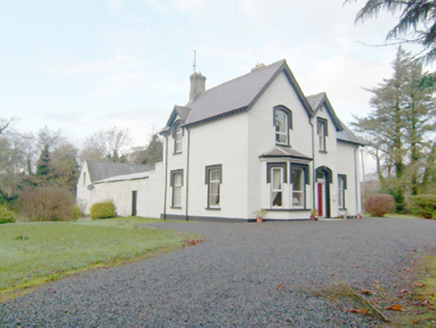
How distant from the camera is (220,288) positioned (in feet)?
17.0

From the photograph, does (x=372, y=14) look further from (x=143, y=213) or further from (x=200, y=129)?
(x=143, y=213)

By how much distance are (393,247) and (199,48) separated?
20467 mm

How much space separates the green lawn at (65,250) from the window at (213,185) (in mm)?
6018

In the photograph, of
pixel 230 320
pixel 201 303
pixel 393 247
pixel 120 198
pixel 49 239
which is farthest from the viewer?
pixel 120 198

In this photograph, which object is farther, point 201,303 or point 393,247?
point 393,247

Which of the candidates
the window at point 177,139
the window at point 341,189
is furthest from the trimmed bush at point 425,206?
the window at point 177,139

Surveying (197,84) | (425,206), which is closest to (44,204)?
(197,84)

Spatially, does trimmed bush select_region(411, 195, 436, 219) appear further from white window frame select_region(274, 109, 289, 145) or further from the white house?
white window frame select_region(274, 109, 289, 145)

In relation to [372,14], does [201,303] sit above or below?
below

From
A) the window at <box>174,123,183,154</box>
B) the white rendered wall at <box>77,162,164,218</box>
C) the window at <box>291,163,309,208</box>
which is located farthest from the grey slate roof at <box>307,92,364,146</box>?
the white rendered wall at <box>77,162,164,218</box>

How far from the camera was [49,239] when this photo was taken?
34.2 ft

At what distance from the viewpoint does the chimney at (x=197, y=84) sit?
23859mm

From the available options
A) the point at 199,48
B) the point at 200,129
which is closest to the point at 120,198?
the point at 200,129

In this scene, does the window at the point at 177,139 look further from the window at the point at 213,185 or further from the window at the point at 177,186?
the window at the point at 213,185
